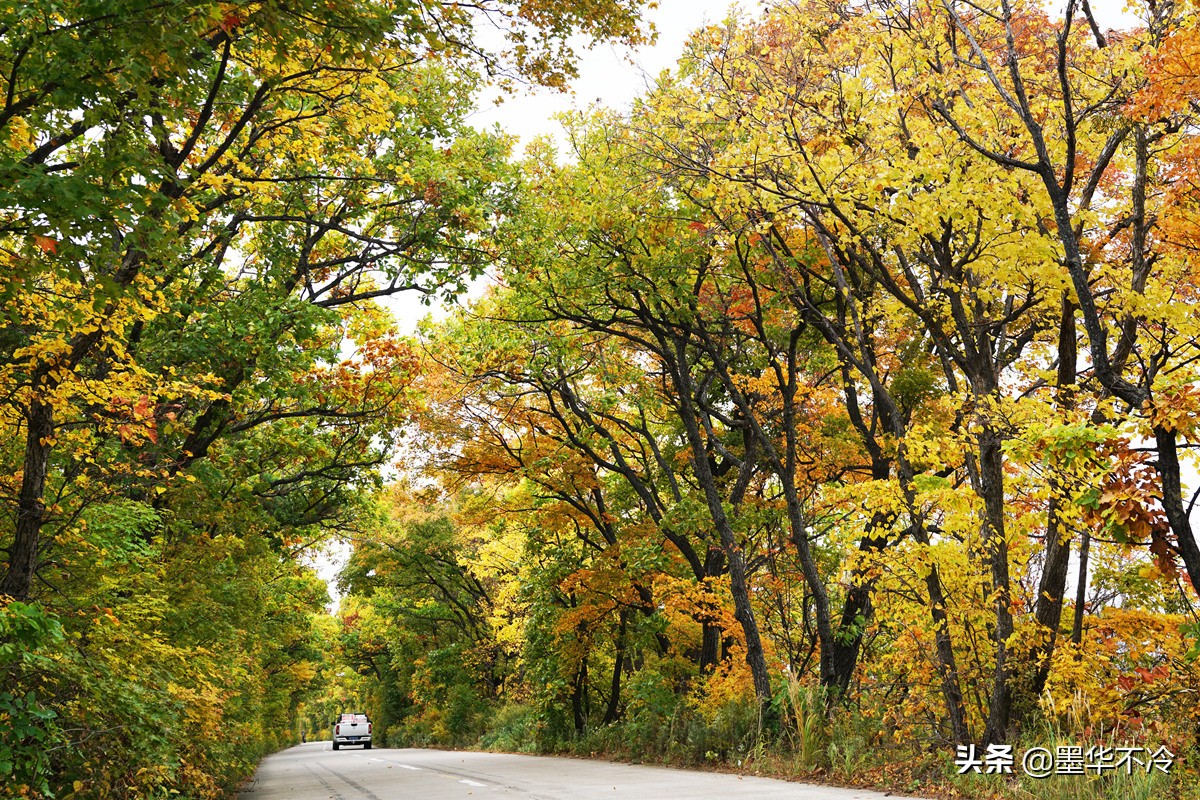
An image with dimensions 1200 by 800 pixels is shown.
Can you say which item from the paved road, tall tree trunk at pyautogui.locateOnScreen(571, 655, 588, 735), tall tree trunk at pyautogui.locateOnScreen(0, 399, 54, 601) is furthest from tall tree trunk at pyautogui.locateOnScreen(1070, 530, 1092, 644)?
tall tree trunk at pyautogui.locateOnScreen(571, 655, 588, 735)

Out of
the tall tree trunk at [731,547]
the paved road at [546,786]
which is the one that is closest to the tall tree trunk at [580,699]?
the paved road at [546,786]

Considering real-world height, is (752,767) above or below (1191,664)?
A: below

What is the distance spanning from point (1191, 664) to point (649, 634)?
11329 millimetres

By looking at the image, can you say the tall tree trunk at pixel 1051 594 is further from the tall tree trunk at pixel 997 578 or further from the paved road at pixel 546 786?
the paved road at pixel 546 786

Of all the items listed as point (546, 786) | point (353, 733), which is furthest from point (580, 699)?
point (353, 733)

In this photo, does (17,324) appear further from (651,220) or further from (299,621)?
(299,621)

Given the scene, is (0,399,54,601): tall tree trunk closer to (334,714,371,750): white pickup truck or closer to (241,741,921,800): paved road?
(241,741,921,800): paved road

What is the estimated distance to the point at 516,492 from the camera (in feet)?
70.2

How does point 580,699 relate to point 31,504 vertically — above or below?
below

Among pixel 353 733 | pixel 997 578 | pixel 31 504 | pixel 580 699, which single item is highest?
pixel 31 504

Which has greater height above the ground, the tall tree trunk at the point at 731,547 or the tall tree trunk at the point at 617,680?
the tall tree trunk at the point at 731,547

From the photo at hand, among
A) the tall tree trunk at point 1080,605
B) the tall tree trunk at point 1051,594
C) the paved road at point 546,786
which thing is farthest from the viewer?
the tall tree trunk at point 1080,605

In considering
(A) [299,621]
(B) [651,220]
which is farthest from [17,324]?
(A) [299,621]

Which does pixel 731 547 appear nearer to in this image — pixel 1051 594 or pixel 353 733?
pixel 1051 594
